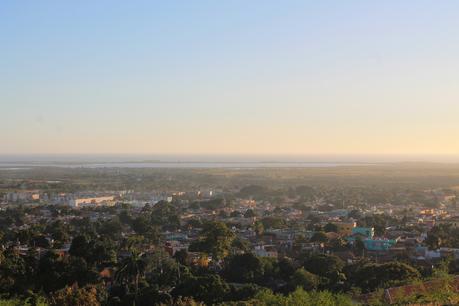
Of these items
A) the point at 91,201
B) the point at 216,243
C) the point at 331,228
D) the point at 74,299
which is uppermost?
the point at 74,299

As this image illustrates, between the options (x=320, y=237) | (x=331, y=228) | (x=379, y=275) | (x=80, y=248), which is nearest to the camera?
(x=379, y=275)

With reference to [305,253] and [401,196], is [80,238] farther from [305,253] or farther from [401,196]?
[401,196]

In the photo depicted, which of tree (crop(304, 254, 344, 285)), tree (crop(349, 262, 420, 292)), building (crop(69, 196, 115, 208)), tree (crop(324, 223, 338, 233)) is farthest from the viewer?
building (crop(69, 196, 115, 208))

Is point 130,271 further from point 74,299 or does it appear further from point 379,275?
point 379,275

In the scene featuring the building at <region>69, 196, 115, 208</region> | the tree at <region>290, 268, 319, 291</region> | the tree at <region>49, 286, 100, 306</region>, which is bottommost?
the building at <region>69, 196, 115, 208</region>

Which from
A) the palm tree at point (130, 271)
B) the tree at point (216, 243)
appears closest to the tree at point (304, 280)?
Result: the palm tree at point (130, 271)

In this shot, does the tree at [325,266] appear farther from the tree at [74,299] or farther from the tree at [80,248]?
the tree at [74,299]

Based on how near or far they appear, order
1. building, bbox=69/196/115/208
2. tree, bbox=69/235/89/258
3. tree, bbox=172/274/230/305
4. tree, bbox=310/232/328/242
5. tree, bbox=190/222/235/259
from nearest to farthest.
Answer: tree, bbox=172/274/230/305 → tree, bbox=69/235/89/258 → tree, bbox=190/222/235/259 → tree, bbox=310/232/328/242 → building, bbox=69/196/115/208

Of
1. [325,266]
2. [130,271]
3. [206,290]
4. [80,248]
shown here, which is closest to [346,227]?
[325,266]

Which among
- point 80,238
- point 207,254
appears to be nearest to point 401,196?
point 207,254

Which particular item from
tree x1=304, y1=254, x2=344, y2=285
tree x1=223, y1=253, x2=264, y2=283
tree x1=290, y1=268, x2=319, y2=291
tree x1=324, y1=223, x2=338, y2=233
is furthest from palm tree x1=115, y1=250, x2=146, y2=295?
tree x1=324, y1=223, x2=338, y2=233

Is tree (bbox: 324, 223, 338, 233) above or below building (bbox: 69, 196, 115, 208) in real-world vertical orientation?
above

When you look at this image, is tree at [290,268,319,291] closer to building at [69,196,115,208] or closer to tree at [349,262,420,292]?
tree at [349,262,420,292]
